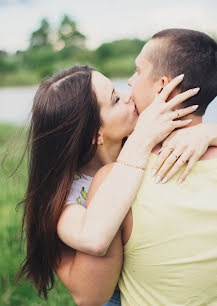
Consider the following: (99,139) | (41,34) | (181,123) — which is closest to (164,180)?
(181,123)

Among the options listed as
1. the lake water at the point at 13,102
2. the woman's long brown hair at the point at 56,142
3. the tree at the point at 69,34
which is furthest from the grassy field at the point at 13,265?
the tree at the point at 69,34

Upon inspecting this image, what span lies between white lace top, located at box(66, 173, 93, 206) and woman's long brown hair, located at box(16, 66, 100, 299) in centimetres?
4

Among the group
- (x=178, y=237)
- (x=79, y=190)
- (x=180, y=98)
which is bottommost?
(x=79, y=190)

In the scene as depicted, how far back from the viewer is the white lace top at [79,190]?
2158 mm

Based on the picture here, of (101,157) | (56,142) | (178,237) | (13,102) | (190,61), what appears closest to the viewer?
(178,237)

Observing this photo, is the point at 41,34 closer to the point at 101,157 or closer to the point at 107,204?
the point at 101,157

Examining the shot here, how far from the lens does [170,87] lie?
1.94 m

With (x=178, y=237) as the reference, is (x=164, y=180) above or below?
above

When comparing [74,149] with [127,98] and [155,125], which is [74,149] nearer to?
[127,98]

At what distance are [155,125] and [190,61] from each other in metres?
0.35

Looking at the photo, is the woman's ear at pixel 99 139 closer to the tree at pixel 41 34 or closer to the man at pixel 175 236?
the man at pixel 175 236

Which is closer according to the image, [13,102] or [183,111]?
[183,111]

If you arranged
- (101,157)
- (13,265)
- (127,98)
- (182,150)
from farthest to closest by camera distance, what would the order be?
(13,265) → (101,157) → (127,98) → (182,150)

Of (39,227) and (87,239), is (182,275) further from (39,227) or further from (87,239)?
(39,227)
